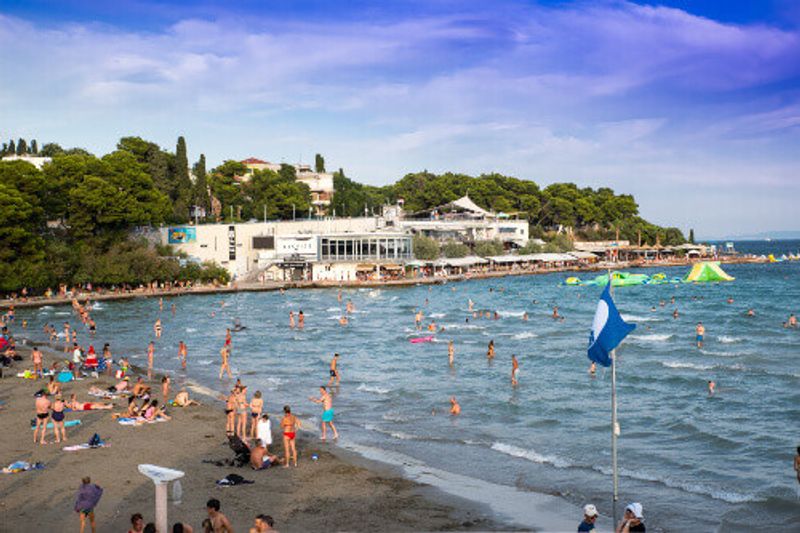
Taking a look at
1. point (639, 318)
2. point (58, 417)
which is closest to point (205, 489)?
point (58, 417)

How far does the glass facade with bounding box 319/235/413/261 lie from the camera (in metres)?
81.5

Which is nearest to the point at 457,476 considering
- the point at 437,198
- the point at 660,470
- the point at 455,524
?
the point at 455,524

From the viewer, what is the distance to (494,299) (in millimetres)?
67000

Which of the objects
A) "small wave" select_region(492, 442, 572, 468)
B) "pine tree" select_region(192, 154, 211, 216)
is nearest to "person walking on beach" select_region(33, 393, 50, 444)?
"small wave" select_region(492, 442, 572, 468)

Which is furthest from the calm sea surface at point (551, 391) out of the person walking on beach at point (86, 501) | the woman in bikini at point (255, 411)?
the person walking on beach at point (86, 501)

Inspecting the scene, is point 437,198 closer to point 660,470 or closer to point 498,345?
point 498,345

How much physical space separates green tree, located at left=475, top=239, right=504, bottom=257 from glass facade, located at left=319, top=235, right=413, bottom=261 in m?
25.2

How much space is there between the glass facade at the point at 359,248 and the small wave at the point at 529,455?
207 ft

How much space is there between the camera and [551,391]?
26.4 meters

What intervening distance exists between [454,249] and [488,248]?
8.12 metres

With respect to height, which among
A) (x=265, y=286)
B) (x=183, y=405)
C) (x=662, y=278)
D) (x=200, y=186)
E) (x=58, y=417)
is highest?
(x=200, y=186)

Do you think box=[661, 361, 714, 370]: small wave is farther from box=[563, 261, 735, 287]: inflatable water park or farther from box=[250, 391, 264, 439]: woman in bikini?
box=[563, 261, 735, 287]: inflatable water park

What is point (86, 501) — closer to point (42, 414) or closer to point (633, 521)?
point (42, 414)

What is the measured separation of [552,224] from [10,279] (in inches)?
4191
